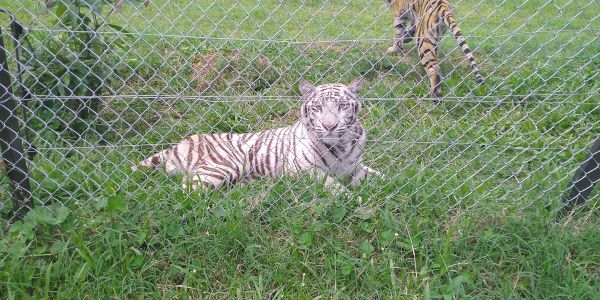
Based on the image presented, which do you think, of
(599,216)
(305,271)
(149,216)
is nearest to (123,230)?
(149,216)

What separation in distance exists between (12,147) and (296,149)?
167 centimetres

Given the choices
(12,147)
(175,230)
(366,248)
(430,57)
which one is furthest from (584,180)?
(12,147)

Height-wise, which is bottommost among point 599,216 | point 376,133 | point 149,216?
point 599,216

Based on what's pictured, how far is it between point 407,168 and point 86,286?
180 cm

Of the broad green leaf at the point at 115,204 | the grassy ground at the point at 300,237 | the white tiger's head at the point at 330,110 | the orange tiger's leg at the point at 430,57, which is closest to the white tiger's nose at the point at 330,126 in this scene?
the white tiger's head at the point at 330,110

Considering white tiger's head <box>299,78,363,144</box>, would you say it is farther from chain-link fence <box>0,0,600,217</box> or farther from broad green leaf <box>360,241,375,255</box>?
broad green leaf <box>360,241,375,255</box>

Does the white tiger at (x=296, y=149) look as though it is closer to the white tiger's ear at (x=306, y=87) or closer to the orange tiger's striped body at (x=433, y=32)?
the white tiger's ear at (x=306, y=87)

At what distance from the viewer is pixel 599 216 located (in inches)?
111

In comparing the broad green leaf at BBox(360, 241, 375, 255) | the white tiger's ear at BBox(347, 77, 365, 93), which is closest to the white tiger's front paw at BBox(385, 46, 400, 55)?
the white tiger's ear at BBox(347, 77, 365, 93)

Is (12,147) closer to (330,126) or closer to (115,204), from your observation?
(115,204)

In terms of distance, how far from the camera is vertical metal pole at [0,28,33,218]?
7.87 ft

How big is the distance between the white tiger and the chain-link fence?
132mm

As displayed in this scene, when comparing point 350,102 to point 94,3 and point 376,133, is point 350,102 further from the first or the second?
point 94,3

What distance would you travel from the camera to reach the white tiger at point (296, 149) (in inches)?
132
